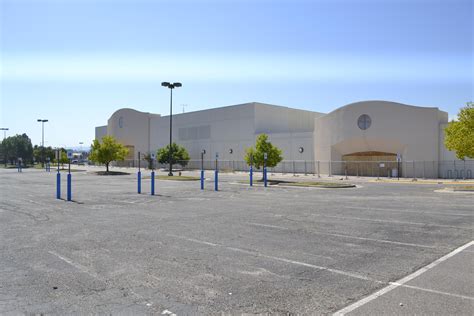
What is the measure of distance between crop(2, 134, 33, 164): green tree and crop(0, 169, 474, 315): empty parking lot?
95.0m

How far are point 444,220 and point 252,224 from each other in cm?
592

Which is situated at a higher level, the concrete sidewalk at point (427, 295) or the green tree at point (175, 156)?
the green tree at point (175, 156)

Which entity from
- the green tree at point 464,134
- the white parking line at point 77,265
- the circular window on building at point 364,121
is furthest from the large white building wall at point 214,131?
the white parking line at point 77,265

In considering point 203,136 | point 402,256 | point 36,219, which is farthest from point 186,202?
point 203,136

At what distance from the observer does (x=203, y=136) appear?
69.4m

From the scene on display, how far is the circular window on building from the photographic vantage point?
149 ft

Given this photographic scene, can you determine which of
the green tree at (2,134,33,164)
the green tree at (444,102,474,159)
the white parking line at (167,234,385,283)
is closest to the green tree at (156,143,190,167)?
the green tree at (444,102,474,159)

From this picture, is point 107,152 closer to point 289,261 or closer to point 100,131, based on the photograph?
point 100,131

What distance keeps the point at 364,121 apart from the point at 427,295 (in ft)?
139

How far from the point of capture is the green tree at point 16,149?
9768cm

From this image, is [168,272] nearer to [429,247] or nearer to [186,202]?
[429,247]

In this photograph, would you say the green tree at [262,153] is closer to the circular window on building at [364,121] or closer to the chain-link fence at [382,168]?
the chain-link fence at [382,168]

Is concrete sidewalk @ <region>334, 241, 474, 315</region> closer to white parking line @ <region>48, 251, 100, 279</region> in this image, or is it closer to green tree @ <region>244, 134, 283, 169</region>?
white parking line @ <region>48, 251, 100, 279</region>

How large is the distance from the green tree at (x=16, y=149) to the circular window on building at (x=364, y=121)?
83028 millimetres
